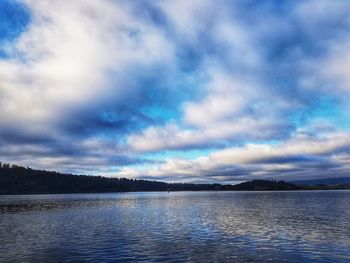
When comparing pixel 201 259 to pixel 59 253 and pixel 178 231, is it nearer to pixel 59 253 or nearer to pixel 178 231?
pixel 59 253

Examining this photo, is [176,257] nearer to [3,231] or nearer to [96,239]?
[96,239]

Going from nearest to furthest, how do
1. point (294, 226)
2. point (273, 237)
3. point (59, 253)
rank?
point (59, 253) < point (273, 237) < point (294, 226)

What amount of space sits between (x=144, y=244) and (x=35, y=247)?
12.7 metres

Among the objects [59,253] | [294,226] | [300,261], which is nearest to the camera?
[300,261]

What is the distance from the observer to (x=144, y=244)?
156 ft

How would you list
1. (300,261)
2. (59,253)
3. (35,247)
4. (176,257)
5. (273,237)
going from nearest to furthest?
(300,261) < (176,257) < (59,253) < (35,247) < (273,237)

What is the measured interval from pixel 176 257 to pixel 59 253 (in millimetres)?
13034

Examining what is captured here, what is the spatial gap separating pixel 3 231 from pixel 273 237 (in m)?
41.4

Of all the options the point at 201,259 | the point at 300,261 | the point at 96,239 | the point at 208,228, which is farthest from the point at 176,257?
the point at 208,228

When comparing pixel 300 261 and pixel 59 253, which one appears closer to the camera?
pixel 300 261

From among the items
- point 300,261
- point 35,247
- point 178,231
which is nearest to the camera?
point 300,261

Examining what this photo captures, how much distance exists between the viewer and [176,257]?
39156 millimetres

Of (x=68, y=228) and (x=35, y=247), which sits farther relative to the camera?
(x=68, y=228)

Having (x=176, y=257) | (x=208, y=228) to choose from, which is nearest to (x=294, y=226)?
(x=208, y=228)
